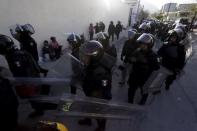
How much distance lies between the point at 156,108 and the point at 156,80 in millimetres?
1325

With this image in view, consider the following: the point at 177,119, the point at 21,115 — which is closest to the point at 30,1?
the point at 21,115

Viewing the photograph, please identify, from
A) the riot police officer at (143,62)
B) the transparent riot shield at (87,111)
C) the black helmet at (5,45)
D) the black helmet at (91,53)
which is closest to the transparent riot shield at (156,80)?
the riot police officer at (143,62)

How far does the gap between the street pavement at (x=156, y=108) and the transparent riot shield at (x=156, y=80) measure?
0.33 meters

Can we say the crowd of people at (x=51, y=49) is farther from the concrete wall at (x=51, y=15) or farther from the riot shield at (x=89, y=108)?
the riot shield at (x=89, y=108)

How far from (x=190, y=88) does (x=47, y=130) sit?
5834 millimetres

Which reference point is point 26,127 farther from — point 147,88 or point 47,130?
point 47,130

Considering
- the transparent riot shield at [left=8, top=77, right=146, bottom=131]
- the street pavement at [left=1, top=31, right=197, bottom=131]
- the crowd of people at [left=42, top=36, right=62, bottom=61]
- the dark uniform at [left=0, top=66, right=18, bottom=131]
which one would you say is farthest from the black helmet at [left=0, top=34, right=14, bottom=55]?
the crowd of people at [left=42, top=36, right=62, bottom=61]

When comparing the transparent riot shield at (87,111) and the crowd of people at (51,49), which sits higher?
the transparent riot shield at (87,111)

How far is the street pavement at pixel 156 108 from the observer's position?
198 cm

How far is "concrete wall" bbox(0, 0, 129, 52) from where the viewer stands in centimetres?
737

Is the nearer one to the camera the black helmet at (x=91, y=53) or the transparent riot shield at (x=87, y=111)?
the transparent riot shield at (x=87, y=111)

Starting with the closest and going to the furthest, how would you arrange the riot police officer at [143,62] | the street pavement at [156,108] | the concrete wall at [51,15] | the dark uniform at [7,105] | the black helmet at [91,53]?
the street pavement at [156,108] → the dark uniform at [7,105] → the black helmet at [91,53] → the riot police officer at [143,62] → the concrete wall at [51,15]

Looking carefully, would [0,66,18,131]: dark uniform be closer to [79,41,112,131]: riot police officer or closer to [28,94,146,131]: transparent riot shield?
[28,94,146,131]: transparent riot shield

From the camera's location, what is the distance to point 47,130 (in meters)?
1.48
